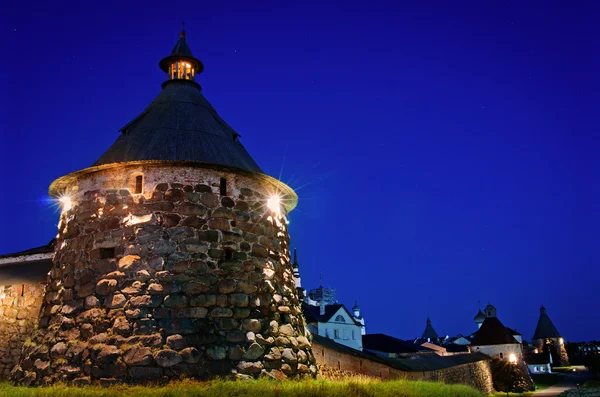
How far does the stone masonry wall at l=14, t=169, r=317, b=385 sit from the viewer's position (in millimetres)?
10359

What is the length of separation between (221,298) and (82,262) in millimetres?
3033

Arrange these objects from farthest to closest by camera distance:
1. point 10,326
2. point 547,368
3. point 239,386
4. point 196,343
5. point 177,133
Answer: point 547,368 < point 10,326 < point 177,133 < point 196,343 < point 239,386

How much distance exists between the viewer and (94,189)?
1176 cm

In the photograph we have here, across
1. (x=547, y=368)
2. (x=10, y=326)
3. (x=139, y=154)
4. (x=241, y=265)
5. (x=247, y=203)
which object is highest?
→ (x=139, y=154)

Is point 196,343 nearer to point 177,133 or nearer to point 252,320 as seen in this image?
point 252,320

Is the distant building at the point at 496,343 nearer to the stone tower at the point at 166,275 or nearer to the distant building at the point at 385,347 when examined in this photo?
the distant building at the point at 385,347

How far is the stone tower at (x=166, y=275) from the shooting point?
10.4 metres

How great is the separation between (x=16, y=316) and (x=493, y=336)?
4503 centimetres

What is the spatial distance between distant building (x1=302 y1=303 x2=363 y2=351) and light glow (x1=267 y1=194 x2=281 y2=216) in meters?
41.2

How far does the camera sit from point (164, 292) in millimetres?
10742

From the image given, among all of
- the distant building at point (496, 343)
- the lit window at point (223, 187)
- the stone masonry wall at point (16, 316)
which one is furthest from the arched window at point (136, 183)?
the distant building at point (496, 343)

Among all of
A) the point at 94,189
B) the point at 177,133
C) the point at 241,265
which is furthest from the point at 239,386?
the point at 177,133

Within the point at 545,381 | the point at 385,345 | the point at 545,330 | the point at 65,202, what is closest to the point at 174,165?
the point at 65,202

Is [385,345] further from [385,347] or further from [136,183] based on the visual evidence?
[136,183]
